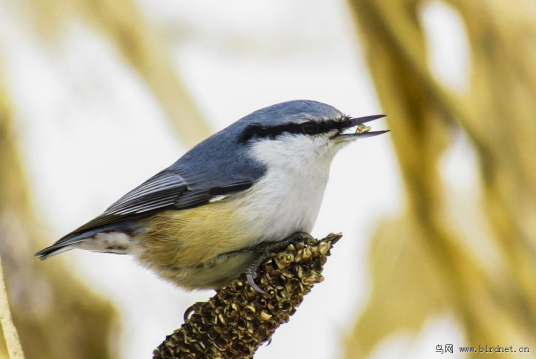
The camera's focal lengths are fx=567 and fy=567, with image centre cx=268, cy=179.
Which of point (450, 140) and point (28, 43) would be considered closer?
point (450, 140)

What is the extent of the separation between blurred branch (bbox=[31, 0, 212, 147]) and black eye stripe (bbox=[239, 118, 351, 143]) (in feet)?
1.29

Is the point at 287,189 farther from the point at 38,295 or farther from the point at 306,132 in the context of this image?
the point at 38,295

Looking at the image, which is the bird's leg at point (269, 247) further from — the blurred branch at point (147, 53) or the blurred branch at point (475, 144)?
the blurred branch at point (147, 53)

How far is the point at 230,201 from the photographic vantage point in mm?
1841

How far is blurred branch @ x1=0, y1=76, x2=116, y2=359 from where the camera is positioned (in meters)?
2.07

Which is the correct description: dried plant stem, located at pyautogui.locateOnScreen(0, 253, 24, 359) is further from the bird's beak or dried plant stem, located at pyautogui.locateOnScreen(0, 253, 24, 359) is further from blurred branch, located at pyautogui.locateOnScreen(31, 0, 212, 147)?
blurred branch, located at pyautogui.locateOnScreen(31, 0, 212, 147)

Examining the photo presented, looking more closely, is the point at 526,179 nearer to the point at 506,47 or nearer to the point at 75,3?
the point at 506,47

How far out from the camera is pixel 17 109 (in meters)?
2.23

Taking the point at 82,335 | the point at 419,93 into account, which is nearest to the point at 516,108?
the point at 419,93

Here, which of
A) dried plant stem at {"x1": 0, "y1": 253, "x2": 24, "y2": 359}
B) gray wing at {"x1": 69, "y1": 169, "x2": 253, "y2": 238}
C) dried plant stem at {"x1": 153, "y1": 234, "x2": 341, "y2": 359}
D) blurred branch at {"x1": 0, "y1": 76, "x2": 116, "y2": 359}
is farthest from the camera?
blurred branch at {"x1": 0, "y1": 76, "x2": 116, "y2": 359}

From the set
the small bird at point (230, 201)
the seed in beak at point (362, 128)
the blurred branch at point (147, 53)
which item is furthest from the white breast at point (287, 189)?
the blurred branch at point (147, 53)

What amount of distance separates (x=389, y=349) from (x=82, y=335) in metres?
1.14

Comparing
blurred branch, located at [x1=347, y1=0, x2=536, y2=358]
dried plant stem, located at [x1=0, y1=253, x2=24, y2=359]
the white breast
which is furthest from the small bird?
dried plant stem, located at [x1=0, y1=253, x2=24, y2=359]

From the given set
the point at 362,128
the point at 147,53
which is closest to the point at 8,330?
the point at 362,128
